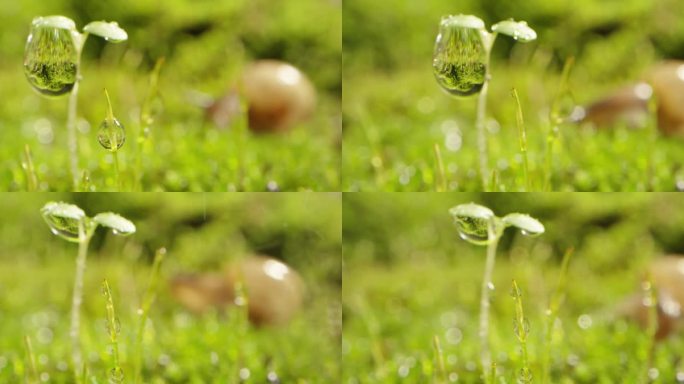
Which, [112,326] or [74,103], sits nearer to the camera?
[112,326]

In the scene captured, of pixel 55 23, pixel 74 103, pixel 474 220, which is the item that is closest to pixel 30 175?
pixel 74 103

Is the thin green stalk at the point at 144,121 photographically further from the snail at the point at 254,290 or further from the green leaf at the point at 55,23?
the snail at the point at 254,290

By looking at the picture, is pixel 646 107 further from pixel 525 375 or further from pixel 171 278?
pixel 171 278

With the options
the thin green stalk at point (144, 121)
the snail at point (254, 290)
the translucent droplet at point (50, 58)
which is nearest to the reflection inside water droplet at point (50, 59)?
the translucent droplet at point (50, 58)

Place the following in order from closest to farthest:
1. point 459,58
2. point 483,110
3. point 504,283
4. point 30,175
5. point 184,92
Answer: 1. point 459,58
2. point 483,110
3. point 30,175
4. point 184,92
5. point 504,283

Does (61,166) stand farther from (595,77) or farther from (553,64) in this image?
(595,77)

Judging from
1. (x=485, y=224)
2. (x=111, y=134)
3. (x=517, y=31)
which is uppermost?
(x=517, y=31)

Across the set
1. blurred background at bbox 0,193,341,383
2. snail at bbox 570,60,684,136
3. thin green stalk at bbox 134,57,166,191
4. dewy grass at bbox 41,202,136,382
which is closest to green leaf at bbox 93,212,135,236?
dewy grass at bbox 41,202,136,382
